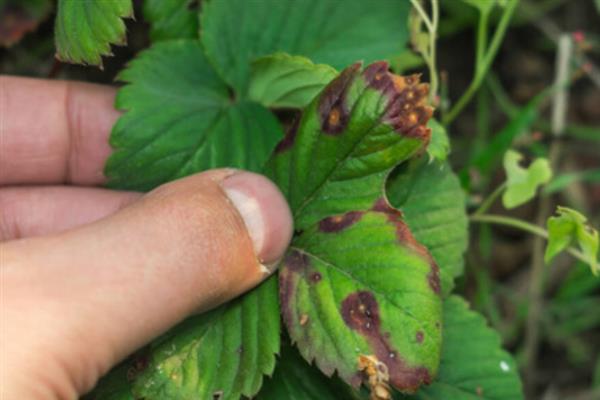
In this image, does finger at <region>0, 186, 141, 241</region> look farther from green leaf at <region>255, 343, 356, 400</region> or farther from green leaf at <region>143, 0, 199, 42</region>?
green leaf at <region>255, 343, 356, 400</region>

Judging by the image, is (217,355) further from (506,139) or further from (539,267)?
(539,267)

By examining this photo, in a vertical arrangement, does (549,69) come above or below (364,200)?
below

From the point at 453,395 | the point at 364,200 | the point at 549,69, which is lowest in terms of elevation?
the point at 453,395

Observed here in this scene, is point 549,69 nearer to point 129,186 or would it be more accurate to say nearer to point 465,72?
point 465,72

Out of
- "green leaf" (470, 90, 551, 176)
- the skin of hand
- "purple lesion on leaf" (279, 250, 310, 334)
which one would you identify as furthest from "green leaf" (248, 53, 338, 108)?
"green leaf" (470, 90, 551, 176)

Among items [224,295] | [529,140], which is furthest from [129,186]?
[529,140]
